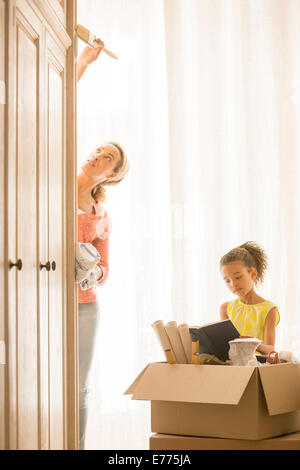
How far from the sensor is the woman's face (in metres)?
2.96

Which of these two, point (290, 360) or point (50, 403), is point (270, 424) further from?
point (50, 403)

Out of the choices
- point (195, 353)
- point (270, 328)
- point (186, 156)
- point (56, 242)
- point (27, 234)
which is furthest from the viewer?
point (186, 156)

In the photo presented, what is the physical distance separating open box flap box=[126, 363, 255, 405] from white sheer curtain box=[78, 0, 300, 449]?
143 cm

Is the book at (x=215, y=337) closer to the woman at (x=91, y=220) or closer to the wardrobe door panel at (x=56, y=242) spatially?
the wardrobe door panel at (x=56, y=242)

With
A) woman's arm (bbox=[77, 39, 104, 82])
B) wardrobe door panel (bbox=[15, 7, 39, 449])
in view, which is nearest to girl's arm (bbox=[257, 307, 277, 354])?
wardrobe door panel (bbox=[15, 7, 39, 449])

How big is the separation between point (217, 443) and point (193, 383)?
0.18 meters

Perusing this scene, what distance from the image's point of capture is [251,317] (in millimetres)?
2725

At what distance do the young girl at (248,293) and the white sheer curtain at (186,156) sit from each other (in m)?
0.57

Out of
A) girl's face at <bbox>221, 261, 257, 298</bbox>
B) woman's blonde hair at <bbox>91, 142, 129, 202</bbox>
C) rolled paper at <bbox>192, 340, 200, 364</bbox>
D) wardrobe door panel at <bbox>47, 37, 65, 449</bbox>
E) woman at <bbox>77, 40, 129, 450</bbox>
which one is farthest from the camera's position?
woman's blonde hair at <bbox>91, 142, 129, 202</bbox>

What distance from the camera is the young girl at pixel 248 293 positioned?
2.69m

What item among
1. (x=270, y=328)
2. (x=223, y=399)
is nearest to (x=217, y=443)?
(x=223, y=399)

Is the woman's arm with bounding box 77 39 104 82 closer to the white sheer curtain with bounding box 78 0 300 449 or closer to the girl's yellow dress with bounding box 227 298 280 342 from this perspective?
the white sheer curtain with bounding box 78 0 300 449

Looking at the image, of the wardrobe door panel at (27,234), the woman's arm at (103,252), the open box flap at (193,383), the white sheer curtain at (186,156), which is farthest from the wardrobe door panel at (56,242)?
the white sheer curtain at (186,156)

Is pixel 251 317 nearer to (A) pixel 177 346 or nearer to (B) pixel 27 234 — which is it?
(A) pixel 177 346
